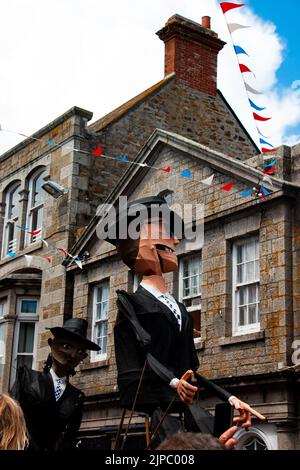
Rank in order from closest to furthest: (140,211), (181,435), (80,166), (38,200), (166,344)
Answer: (181,435)
(166,344)
(140,211)
(80,166)
(38,200)

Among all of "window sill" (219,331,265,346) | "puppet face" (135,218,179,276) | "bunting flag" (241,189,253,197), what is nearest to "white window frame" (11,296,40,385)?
"window sill" (219,331,265,346)

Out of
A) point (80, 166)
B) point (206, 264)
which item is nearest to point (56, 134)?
point (80, 166)

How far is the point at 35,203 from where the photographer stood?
21500 millimetres

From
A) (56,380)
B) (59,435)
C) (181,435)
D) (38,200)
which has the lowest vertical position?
(181,435)

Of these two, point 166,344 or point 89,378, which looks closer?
point 166,344

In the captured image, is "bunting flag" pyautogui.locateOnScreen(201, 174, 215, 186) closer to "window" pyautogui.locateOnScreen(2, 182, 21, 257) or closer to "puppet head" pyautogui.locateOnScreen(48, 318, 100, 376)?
"puppet head" pyautogui.locateOnScreen(48, 318, 100, 376)

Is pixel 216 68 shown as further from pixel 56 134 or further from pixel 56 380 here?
pixel 56 380

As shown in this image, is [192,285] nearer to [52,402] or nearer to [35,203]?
[35,203]

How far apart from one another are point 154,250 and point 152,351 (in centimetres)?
97

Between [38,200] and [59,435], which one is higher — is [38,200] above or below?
above

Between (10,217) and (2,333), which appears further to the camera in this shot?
(10,217)

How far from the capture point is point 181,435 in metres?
2.87

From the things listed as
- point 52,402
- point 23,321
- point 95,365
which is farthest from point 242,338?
point 23,321

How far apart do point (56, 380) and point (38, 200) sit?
1426 cm
